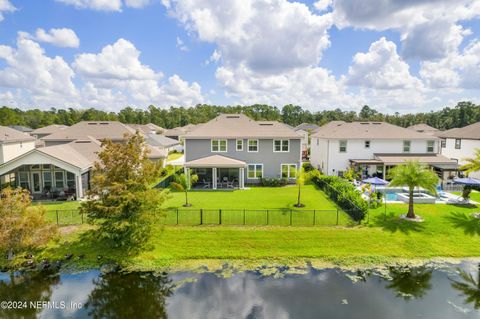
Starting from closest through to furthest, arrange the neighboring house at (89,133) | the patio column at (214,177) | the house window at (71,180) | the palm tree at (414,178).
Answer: the palm tree at (414,178) → the house window at (71,180) → the patio column at (214,177) → the neighboring house at (89,133)

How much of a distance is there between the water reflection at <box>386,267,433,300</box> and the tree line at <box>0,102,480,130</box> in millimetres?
92150

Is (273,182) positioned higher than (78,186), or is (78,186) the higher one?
(78,186)

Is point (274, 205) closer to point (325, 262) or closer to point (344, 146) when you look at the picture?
point (325, 262)

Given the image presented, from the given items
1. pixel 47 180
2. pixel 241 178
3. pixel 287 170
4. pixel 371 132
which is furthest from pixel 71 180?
pixel 371 132

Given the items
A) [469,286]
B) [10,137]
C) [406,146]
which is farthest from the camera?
[406,146]

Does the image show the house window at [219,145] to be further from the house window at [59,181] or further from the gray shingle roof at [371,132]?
the house window at [59,181]

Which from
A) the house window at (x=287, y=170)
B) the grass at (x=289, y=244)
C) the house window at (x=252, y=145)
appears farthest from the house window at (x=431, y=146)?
the house window at (x=252, y=145)

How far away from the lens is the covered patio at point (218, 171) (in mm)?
30672

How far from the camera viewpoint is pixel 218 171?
32.0 meters

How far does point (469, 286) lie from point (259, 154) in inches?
866

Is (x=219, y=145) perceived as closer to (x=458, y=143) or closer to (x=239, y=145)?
(x=239, y=145)

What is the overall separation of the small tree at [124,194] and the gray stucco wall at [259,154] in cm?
1670

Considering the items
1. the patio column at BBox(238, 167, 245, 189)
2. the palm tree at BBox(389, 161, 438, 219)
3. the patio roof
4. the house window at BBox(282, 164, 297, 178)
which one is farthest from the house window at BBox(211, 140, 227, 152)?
the palm tree at BBox(389, 161, 438, 219)

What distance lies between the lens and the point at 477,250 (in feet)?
55.2
